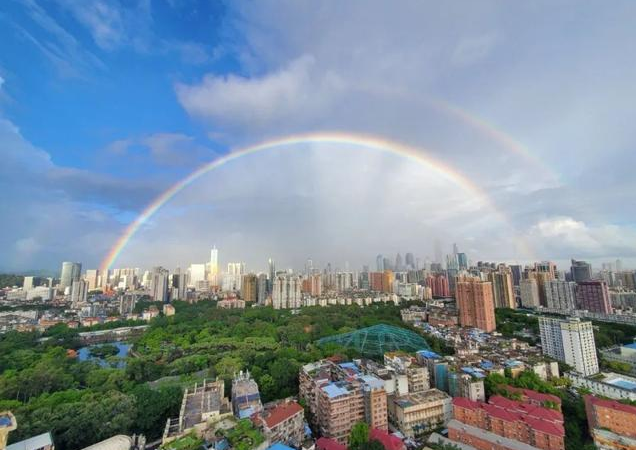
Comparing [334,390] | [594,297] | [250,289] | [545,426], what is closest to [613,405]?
[545,426]

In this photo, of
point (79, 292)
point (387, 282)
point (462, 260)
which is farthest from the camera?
point (462, 260)

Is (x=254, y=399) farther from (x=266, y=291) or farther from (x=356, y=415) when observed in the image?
(x=266, y=291)

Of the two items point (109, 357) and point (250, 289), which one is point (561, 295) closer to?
point (250, 289)

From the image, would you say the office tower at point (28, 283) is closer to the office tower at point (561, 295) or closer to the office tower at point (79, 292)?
the office tower at point (79, 292)

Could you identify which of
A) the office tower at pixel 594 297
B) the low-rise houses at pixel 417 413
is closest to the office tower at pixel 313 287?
the office tower at pixel 594 297

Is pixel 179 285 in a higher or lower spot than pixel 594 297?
higher

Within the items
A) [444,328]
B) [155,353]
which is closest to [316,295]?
[444,328]
